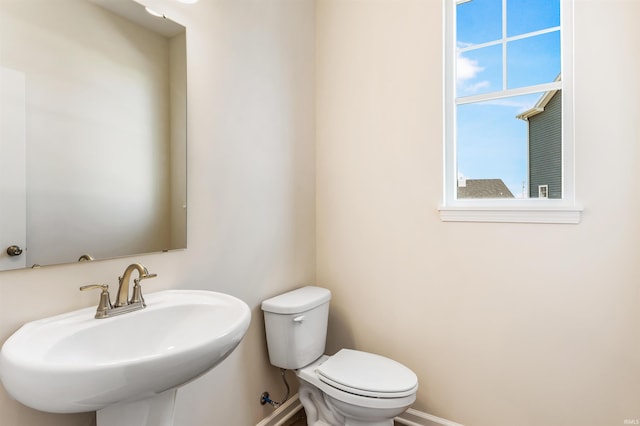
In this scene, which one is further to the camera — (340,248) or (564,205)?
(340,248)

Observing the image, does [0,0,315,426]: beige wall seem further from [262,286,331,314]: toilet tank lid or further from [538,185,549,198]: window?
[538,185,549,198]: window

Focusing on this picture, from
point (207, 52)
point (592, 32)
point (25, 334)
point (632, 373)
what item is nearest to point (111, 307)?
point (25, 334)

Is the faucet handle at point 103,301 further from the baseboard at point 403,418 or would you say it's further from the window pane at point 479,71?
the window pane at point 479,71

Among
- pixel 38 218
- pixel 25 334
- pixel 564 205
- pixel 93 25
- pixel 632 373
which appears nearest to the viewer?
pixel 25 334

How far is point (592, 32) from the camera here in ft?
4.63

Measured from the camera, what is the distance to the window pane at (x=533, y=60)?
5.06 feet

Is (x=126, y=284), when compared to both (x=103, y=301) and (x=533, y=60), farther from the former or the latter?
(x=533, y=60)

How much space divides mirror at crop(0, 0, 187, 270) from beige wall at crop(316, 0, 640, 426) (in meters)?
1.01

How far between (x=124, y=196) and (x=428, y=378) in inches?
66.5

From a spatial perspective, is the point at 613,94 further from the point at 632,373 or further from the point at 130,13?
the point at 130,13

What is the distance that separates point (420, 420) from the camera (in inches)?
70.3

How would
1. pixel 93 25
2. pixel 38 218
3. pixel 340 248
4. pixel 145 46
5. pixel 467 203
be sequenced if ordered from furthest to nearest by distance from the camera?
pixel 340 248
pixel 467 203
pixel 145 46
pixel 93 25
pixel 38 218

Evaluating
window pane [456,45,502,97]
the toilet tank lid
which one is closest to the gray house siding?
window pane [456,45,502,97]

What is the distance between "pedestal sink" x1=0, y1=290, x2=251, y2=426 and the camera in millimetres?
702
